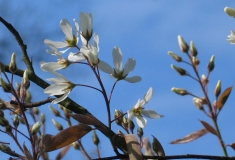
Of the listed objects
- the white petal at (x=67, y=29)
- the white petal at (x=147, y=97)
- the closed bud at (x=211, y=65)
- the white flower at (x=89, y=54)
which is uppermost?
the white petal at (x=67, y=29)

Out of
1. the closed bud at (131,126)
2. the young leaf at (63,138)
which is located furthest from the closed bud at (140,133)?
the young leaf at (63,138)

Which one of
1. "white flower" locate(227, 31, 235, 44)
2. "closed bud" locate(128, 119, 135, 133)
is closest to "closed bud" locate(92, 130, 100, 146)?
"closed bud" locate(128, 119, 135, 133)

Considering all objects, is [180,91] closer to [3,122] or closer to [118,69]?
[118,69]

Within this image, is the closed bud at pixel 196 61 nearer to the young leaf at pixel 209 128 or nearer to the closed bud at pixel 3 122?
the young leaf at pixel 209 128

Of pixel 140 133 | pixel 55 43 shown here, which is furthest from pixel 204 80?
pixel 55 43

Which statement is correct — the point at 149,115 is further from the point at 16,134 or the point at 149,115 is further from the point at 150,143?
the point at 16,134

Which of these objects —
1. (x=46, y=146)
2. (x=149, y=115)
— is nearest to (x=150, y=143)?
(x=149, y=115)
